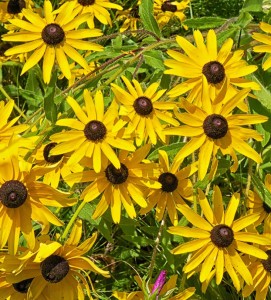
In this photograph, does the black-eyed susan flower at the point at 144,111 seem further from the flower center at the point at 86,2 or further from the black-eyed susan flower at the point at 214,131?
the flower center at the point at 86,2

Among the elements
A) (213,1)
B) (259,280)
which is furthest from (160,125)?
(213,1)

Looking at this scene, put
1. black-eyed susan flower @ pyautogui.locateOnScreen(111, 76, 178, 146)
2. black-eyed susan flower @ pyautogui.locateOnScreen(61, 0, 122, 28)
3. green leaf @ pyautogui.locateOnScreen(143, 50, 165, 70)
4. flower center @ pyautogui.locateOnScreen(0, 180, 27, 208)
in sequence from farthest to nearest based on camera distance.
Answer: black-eyed susan flower @ pyautogui.locateOnScreen(61, 0, 122, 28) < green leaf @ pyautogui.locateOnScreen(143, 50, 165, 70) < black-eyed susan flower @ pyautogui.locateOnScreen(111, 76, 178, 146) < flower center @ pyautogui.locateOnScreen(0, 180, 27, 208)

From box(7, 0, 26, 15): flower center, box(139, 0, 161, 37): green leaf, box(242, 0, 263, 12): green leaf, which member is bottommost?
box(7, 0, 26, 15): flower center

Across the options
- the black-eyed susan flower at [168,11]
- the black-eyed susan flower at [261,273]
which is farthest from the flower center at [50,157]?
the black-eyed susan flower at [168,11]

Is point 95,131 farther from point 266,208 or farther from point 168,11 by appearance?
point 168,11

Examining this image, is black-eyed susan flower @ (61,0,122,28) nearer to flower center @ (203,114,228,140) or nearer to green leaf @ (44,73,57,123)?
green leaf @ (44,73,57,123)

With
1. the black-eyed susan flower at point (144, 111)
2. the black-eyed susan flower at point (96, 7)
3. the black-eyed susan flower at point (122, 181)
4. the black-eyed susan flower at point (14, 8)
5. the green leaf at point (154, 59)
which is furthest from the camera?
the black-eyed susan flower at point (14, 8)

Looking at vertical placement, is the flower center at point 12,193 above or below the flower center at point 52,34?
below

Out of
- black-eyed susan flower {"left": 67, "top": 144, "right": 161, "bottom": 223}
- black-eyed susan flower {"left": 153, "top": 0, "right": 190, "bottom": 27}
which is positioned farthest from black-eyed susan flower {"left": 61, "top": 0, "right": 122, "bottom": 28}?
black-eyed susan flower {"left": 67, "top": 144, "right": 161, "bottom": 223}
